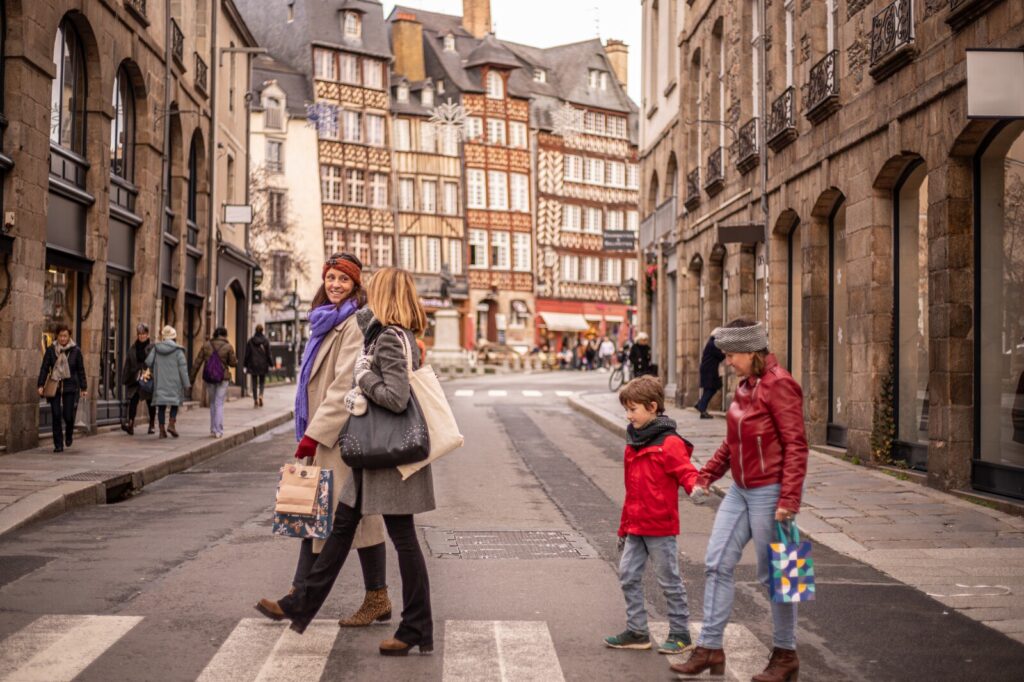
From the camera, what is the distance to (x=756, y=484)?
19.6ft

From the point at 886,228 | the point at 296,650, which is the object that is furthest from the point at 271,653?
the point at 886,228

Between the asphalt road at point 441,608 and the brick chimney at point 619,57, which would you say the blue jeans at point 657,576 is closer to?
the asphalt road at point 441,608

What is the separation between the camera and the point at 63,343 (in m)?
17.2

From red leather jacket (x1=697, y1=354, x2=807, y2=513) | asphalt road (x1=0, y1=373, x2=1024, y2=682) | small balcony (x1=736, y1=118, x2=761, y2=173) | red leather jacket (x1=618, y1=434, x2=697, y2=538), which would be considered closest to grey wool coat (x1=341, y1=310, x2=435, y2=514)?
asphalt road (x1=0, y1=373, x2=1024, y2=682)

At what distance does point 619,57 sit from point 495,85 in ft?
44.7

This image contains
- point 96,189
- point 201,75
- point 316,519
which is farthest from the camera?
point 201,75

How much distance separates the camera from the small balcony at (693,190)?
2734 cm

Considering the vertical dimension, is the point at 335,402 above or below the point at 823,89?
below

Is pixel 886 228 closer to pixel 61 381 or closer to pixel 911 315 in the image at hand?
pixel 911 315

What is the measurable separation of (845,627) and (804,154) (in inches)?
484

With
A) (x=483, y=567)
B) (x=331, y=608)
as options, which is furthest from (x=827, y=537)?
(x=331, y=608)

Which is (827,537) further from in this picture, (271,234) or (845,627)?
(271,234)

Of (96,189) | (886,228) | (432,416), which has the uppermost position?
(96,189)

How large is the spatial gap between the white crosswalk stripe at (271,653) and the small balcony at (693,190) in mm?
21287
